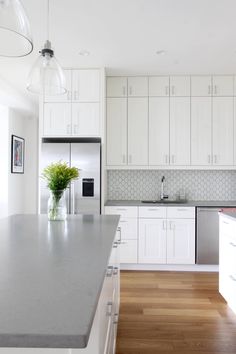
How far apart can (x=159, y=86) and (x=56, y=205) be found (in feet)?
9.55

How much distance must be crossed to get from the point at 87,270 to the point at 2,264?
35 centimetres

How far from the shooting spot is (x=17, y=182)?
6.04m

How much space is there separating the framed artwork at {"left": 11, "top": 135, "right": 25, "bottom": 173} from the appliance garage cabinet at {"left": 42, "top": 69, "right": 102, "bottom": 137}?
1.96 metres

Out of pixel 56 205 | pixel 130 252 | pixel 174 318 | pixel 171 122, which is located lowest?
pixel 174 318

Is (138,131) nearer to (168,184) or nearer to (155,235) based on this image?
(168,184)

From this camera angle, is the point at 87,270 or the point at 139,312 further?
the point at 139,312

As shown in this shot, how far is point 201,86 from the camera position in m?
4.38

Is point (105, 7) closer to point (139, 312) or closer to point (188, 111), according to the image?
point (188, 111)

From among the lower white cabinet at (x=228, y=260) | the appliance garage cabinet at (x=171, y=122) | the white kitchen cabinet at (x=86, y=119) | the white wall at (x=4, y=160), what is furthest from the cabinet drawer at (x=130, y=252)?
the white wall at (x=4, y=160)

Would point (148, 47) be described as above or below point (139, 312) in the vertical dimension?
above

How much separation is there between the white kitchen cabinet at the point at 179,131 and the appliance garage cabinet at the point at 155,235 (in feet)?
2.58

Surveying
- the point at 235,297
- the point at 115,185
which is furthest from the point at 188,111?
the point at 235,297

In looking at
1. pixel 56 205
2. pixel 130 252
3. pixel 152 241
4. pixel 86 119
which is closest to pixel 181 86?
pixel 86 119

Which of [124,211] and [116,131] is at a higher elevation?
[116,131]
